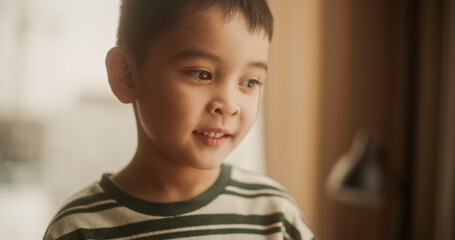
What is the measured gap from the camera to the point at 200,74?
2.08ft

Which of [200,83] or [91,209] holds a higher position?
[200,83]

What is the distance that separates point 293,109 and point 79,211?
5.47 ft

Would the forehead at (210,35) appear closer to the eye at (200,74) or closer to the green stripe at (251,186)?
the eye at (200,74)

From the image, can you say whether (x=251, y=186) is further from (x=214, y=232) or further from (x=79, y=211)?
(x=79, y=211)

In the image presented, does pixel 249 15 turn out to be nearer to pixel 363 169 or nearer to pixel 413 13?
pixel 363 169

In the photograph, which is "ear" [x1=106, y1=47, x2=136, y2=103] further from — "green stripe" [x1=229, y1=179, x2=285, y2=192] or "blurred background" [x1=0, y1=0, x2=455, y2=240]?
"blurred background" [x1=0, y1=0, x2=455, y2=240]

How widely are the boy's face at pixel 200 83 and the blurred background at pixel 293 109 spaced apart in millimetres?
1495

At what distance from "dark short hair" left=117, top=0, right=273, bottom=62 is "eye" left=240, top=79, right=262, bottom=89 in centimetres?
8

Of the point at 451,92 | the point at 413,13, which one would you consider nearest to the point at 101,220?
the point at 451,92

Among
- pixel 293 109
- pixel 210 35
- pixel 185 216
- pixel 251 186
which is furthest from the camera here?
pixel 293 109

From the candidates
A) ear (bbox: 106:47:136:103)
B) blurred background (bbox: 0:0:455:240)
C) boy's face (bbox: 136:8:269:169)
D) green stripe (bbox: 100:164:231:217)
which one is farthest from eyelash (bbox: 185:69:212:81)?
blurred background (bbox: 0:0:455:240)

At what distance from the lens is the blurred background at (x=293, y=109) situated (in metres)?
2.09

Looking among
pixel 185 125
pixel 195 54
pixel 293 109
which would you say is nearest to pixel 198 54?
pixel 195 54

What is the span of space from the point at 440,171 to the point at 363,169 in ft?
1.43
